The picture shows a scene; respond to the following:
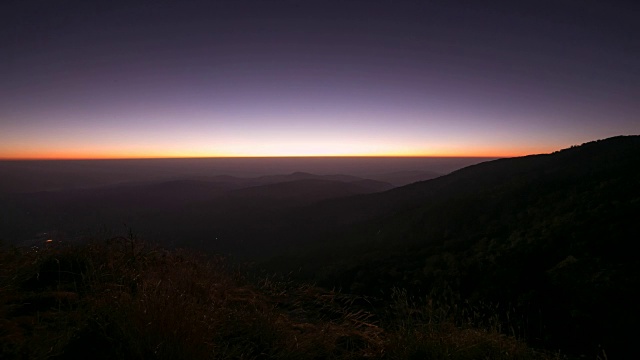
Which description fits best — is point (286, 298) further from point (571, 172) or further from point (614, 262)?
point (571, 172)

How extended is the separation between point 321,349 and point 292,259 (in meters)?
53.5

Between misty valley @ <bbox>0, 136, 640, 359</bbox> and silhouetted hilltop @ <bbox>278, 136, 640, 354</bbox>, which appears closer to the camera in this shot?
misty valley @ <bbox>0, 136, 640, 359</bbox>

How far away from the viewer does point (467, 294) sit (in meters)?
13.9

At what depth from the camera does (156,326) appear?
2201mm

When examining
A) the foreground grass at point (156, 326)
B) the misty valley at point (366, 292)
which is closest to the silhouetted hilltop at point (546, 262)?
the misty valley at point (366, 292)

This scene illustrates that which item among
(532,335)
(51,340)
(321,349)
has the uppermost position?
(51,340)

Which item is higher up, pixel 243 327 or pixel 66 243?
pixel 66 243

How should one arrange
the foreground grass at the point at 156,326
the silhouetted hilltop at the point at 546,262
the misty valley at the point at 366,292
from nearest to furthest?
the foreground grass at the point at 156,326 < the misty valley at the point at 366,292 < the silhouetted hilltop at the point at 546,262

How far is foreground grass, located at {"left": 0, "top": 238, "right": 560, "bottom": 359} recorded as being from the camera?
220 centimetres

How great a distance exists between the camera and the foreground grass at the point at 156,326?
220 centimetres

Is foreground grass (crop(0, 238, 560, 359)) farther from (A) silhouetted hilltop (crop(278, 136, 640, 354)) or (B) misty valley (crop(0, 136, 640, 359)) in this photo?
(A) silhouetted hilltop (crop(278, 136, 640, 354))

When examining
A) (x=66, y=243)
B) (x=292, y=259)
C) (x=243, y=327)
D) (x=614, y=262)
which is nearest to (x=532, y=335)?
(x=614, y=262)

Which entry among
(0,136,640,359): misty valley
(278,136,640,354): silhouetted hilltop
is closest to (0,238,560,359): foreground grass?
(0,136,640,359): misty valley

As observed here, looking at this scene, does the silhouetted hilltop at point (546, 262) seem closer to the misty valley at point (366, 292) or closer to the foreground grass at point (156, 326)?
the misty valley at point (366, 292)
